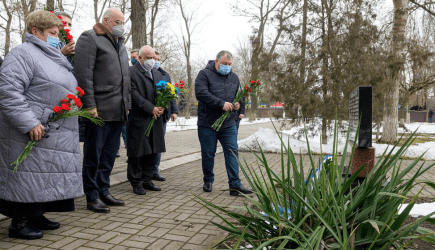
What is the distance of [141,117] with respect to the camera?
16.7ft

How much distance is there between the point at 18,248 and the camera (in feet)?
9.74

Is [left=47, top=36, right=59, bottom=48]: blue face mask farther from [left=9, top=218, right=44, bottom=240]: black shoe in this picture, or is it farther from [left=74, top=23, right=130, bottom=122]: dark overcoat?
[left=9, top=218, right=44, bottom=240]: black shoe

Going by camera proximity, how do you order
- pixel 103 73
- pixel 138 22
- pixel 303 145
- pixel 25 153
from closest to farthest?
1. pixel 25 153
2. pixel 103 73
3. pixel 138 22
4. pixel 303 145

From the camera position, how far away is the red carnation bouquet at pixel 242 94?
504 centimetres

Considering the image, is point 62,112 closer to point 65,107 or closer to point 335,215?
point 65,107

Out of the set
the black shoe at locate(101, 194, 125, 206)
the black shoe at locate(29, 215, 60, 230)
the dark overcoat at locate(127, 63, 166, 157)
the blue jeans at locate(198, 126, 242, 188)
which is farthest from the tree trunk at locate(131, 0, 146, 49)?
the black shoe at locate(29, 215, 60, 230)

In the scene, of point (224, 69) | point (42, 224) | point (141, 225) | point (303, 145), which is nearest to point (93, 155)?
point (42, 224)

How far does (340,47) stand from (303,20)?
1561 millimetres

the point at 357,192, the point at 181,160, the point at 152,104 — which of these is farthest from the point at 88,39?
the point at 181,160

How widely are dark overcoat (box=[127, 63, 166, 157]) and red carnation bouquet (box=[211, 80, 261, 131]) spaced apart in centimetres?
88

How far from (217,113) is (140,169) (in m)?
1.35

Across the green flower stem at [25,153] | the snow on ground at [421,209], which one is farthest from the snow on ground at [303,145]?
the green flower stem at [25,153]

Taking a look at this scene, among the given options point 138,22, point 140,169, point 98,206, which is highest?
point 138,22

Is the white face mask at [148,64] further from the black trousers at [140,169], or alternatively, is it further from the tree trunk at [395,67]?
the tree trunk at [395,67]
